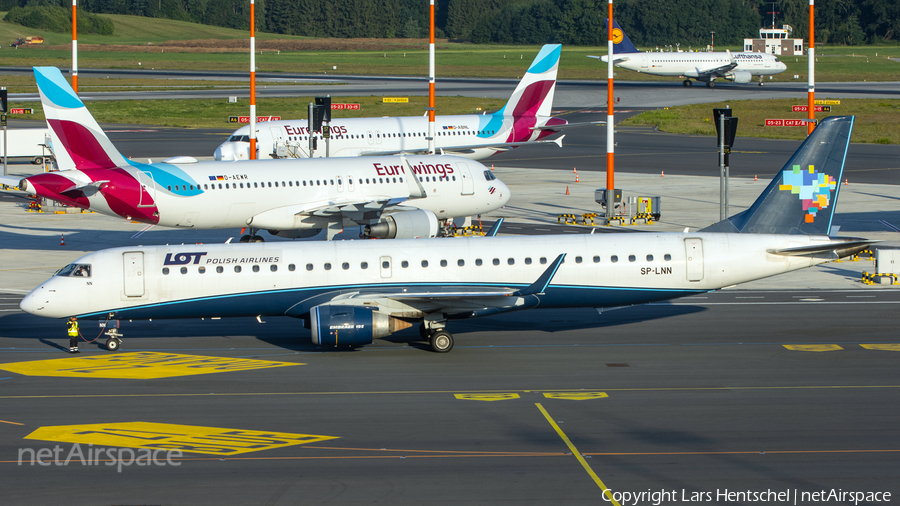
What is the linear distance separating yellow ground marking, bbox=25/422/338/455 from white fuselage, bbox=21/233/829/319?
25.1 feet

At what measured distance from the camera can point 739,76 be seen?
14288cm

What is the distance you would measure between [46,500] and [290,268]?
13.1 meters

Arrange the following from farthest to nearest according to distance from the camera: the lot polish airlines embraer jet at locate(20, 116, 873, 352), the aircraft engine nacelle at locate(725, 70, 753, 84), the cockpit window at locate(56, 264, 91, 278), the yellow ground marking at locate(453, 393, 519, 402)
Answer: the aircraft engine nacelle at locate(725, 70, 753, 84), the cockpit window at locate(56, 264, 91, 278), the lot polish airlines embraer jet at locate(20, 116, 873, 352), the yellow ground marking at locate(453, 393, 519, 402)

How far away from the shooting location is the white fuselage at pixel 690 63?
143125 mm

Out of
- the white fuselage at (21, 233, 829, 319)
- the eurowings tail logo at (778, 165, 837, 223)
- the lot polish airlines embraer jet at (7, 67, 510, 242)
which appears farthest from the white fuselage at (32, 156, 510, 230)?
the eurowings tail logo at (778, 165, 837, 223)

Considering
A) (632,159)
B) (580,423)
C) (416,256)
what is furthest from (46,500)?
(632,159)

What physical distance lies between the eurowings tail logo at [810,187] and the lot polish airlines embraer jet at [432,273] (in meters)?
0.05

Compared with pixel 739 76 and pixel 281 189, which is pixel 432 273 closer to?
pixel 281 189

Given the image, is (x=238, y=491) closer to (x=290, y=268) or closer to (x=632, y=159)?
(x=290, y=268)

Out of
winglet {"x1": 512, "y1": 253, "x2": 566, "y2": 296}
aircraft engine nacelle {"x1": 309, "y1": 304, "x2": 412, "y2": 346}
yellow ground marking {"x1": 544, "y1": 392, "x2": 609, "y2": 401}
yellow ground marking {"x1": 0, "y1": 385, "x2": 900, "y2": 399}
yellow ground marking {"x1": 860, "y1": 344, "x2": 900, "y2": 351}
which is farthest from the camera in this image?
yellow ground marking {"x1": 860, "y1": 344, "x2": 900, "y2": 351}

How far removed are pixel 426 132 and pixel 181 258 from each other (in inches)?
1531

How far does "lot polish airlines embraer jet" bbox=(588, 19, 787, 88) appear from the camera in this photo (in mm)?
141750

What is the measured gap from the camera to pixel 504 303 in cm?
3002

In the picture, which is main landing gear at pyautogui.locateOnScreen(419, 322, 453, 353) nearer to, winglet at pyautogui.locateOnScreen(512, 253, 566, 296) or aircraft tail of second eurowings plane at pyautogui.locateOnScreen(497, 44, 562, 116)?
winglet at pyautogui.locateOnScreen(512, 253, 566, 296)
